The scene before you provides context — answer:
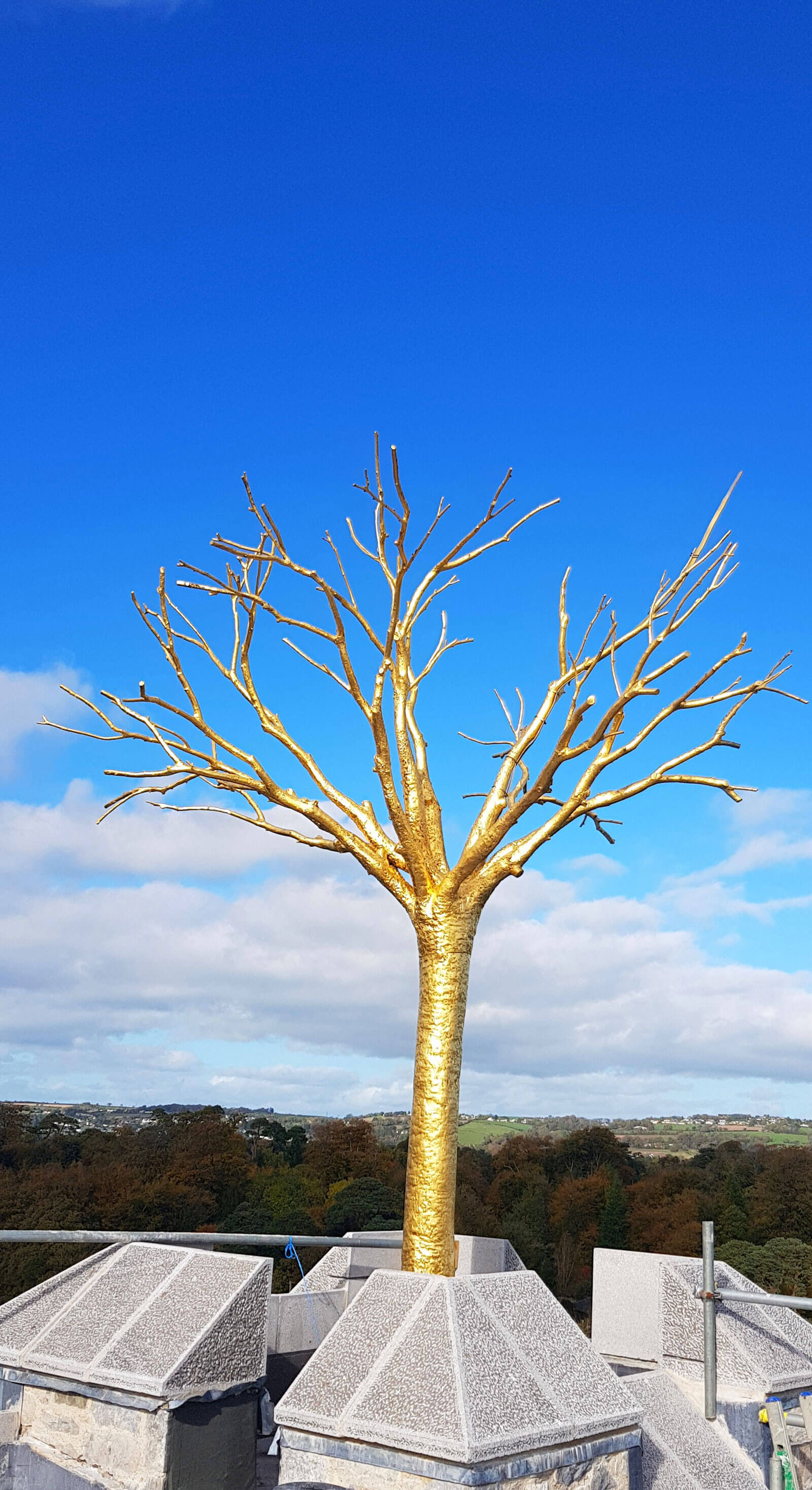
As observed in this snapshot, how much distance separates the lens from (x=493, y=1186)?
48.9 meters

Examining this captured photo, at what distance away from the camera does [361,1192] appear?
3903 centimetres

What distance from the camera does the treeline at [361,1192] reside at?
3416cm

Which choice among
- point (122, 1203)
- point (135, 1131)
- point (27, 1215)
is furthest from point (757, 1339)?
point (135, 1131)

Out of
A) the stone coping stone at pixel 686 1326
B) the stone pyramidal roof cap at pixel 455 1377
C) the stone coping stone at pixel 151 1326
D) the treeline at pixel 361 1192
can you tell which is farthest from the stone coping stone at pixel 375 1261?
the treeline at pixel 361 1192

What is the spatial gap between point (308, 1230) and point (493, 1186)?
49.1 ft

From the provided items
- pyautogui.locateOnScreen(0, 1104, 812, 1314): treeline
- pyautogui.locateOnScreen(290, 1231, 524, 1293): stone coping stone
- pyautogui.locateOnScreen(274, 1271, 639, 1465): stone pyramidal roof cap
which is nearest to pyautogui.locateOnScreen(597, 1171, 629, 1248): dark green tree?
pyautogui.locateOnScreen(0, 1104, 812, 1314): treeline

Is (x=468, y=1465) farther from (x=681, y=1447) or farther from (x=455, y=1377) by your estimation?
(x=681, y=1447)

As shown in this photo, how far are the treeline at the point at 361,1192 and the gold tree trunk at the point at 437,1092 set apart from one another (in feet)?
85.7

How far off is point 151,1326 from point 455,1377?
179cm

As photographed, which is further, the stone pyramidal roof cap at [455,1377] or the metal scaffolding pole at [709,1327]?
the metal scaffolding pole at [709,1327]

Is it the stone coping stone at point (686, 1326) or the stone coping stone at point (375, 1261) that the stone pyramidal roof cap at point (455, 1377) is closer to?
the stone coping stone at point (686, 1326)

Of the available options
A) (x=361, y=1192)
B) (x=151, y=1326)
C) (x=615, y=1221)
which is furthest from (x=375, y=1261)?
(x=615, y=1221)

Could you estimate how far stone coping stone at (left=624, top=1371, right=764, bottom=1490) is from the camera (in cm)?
560

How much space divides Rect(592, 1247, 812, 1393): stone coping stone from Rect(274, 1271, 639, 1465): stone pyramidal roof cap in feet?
5.18
